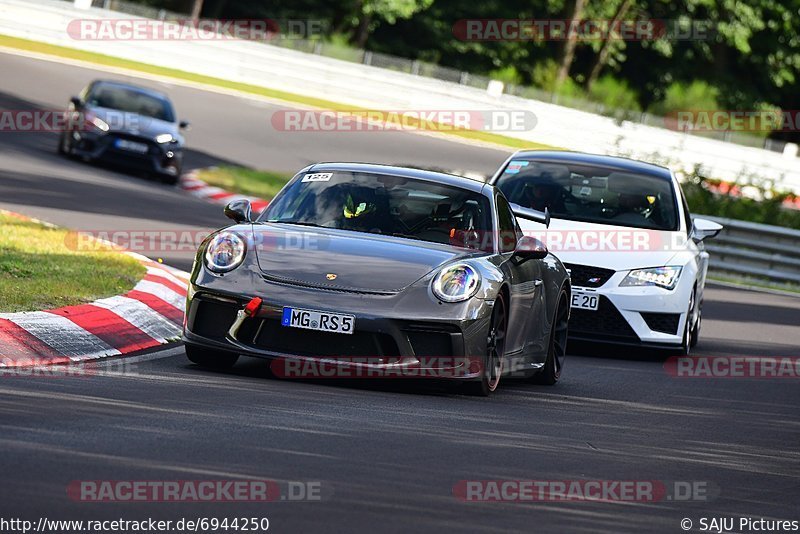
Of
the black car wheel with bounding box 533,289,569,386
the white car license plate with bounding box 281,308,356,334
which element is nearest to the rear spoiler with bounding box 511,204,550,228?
the black car wheel with bounding box 533,289,569,386

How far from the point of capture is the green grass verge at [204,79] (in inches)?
1556

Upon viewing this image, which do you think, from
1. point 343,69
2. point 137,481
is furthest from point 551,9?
point 137,481

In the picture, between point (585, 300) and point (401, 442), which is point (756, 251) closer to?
point (585, 300)

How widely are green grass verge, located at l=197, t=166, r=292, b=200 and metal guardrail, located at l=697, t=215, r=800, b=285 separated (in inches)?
287

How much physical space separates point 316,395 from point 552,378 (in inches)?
111

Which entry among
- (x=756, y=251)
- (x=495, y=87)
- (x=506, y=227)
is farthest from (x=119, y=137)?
(x=495, y=87)

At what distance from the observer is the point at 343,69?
42938 millimetres

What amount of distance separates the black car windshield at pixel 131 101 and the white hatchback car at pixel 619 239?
38.0 ft

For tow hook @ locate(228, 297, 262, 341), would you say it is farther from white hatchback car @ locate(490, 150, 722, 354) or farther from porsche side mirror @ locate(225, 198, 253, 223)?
white hatchback car @ locate(490, 150, 722, 354)

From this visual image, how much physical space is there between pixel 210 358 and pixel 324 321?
0.99m

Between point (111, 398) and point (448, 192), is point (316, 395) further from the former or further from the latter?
point (448, 192)

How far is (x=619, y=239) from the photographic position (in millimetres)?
13148

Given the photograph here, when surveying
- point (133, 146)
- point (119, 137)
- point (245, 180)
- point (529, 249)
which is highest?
point (529, 249)

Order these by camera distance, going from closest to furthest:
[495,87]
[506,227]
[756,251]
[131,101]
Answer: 1. [506,227]
2. [131,101]
3. [756,251]
4. [495,87]
